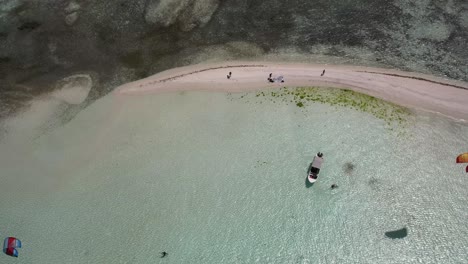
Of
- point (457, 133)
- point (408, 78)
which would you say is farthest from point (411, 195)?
point (408, 78)

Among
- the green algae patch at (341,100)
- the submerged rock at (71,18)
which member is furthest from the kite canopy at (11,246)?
the submerged rock at (71,18)

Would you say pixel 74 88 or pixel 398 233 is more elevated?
pixel 74 88

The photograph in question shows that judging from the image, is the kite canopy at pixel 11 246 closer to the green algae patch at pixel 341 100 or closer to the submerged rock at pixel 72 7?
the green algae patch at pixel 341 100

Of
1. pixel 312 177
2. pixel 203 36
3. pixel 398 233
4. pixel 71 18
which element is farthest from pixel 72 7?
pixel 398 233

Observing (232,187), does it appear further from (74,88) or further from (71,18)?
(71,18)

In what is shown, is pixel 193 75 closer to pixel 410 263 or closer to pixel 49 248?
pixel 49 248
